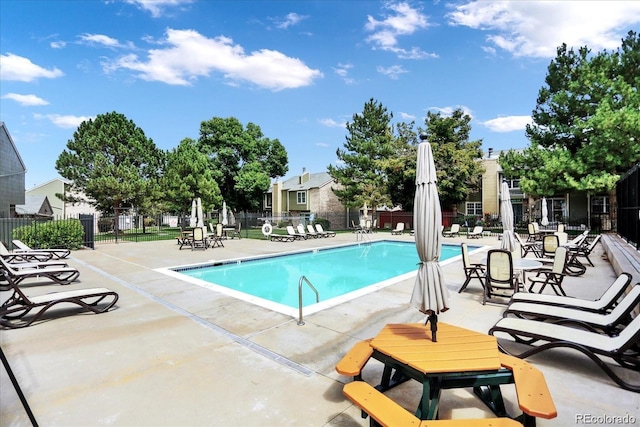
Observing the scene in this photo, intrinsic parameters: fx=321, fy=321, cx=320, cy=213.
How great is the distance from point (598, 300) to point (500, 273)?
1.57m

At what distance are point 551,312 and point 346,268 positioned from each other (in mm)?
8232

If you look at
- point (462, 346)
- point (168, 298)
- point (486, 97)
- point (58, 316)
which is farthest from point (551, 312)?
point (486, 97)

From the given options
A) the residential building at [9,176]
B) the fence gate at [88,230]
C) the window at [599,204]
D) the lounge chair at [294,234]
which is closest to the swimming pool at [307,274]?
the lounge chair at [294,234]

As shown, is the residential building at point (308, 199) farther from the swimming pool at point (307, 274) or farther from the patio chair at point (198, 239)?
the swimming pool at point (307, 274)

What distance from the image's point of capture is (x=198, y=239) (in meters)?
15.0

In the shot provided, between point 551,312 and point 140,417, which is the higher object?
point 551,312

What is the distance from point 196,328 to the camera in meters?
4.82

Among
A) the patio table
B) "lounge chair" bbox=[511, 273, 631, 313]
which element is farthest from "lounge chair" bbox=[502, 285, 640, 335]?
the patio table

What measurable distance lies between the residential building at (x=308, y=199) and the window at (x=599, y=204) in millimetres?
21337

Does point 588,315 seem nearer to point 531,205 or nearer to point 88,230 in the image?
point 88,230

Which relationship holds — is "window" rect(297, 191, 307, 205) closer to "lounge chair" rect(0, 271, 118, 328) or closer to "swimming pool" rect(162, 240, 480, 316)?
"swimming pool" rect(162, 240, 480, 316)

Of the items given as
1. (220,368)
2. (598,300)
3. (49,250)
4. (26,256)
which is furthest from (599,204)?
(26,256)

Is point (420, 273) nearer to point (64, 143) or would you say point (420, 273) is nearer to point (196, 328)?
point (196, 328)

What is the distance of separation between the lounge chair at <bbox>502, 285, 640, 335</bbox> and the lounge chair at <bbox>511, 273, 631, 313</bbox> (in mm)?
87
